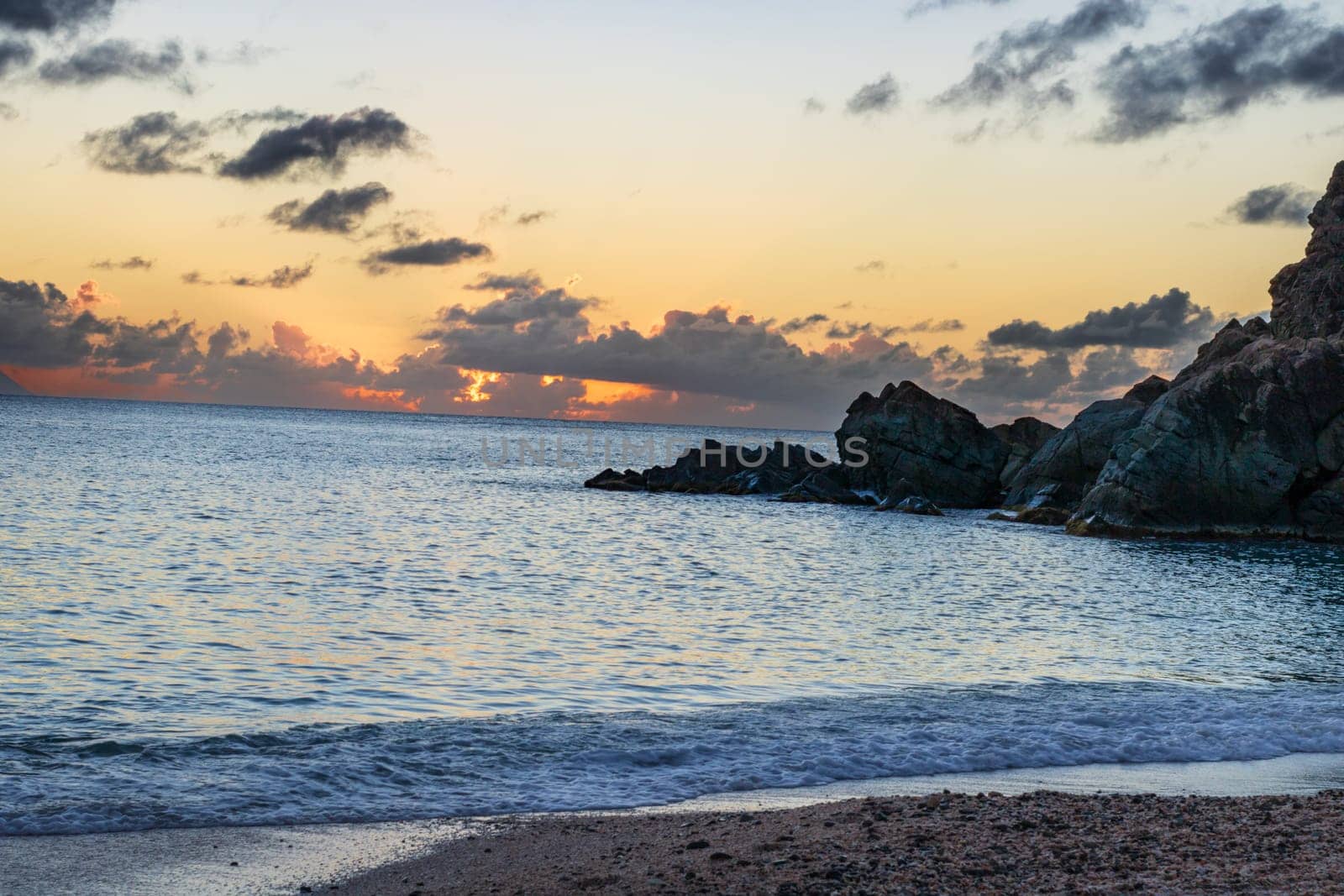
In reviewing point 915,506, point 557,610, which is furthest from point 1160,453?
point 557,610

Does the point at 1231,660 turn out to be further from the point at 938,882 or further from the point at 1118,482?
the point at 1118,482

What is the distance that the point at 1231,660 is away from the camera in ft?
75.0

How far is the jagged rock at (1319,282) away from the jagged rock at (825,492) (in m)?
28.1

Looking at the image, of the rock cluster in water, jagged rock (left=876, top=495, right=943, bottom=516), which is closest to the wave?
the rock cluster in water

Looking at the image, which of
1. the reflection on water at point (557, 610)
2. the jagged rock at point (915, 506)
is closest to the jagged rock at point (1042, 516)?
the reflection on water at point (557, 610)

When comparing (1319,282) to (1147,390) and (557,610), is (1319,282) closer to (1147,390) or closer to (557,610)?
(1147,390)

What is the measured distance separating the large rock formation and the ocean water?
6104mm

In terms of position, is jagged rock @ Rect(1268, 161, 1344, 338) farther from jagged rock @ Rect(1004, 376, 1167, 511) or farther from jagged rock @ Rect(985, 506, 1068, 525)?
jagged rock @ Rect(985, 506, 1068, 525)

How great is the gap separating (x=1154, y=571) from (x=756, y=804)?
31378 millimetres

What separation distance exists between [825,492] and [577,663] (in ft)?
171

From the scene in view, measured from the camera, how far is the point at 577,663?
1980 cm

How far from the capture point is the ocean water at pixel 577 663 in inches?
513

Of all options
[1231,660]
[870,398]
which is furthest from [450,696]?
[870,398]

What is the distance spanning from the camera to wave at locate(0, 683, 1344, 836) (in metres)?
11.7
